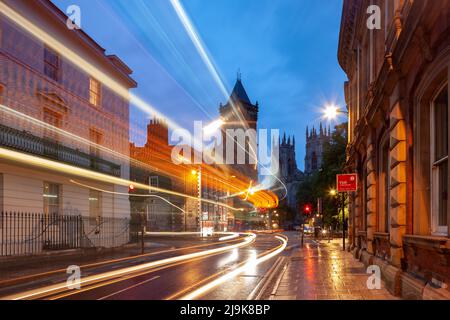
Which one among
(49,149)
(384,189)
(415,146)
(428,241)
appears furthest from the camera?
(49,149)

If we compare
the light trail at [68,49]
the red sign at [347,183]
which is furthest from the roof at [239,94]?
the red sign at [347,183]

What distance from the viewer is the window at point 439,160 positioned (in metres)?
8.69

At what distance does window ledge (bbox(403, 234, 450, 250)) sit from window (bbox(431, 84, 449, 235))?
1.12 ft

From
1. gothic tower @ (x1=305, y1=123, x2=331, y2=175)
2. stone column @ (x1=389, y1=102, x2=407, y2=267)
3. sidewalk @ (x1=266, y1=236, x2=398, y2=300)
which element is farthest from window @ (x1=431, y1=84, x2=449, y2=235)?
gothic tower @ (x1=305, y1=123, x2=331, y2=175)

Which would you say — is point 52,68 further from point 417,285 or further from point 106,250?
point 417,285

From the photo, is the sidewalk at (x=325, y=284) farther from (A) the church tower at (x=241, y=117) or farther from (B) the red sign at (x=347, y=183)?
(A) the church tower at (x=241, y=117)

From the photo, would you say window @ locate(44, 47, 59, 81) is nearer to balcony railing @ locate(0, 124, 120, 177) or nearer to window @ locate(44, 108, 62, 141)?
window @ locate(44, 108, 62, 141)

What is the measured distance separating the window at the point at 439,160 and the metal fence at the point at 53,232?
560 inches

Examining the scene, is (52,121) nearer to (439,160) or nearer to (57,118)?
(57,118)

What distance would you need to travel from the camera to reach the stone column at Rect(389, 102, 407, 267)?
34.9ft

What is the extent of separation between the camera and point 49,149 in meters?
22.2

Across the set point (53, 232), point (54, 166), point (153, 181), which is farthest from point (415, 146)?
point (153, 181)

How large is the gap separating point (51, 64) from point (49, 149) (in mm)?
4877
